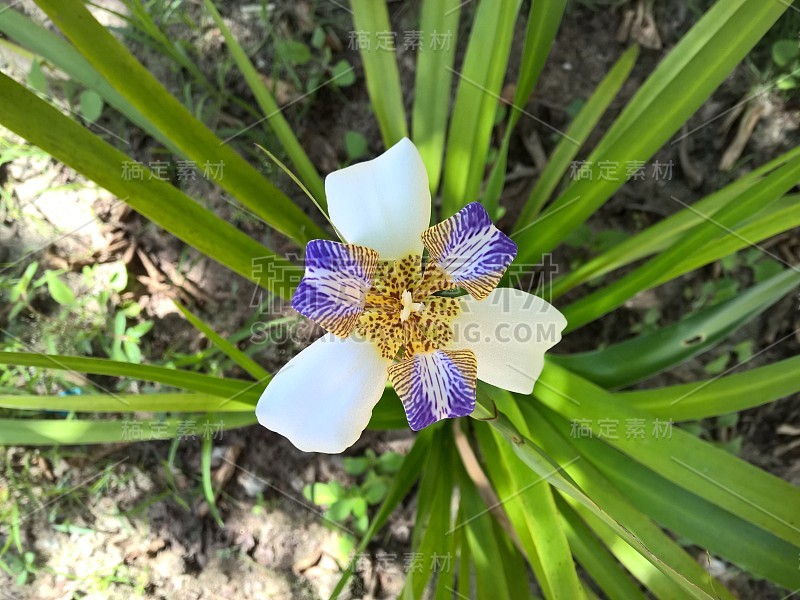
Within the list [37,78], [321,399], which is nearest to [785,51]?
[321,399]

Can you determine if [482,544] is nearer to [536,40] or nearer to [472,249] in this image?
[472,249]

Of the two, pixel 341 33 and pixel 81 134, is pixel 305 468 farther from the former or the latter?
pixel 341 33

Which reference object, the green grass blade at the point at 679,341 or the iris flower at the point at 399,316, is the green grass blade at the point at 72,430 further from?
the green grass blade at the point at 679,341

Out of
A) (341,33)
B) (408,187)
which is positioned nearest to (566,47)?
(341,33)

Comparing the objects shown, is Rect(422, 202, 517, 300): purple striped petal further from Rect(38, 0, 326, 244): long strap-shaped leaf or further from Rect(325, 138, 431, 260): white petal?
Rect(38, 0, 326, 244): long strap-shaped leaf

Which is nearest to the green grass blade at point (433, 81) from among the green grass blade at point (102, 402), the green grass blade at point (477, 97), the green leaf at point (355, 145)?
the green grass blade at point (477, 97)

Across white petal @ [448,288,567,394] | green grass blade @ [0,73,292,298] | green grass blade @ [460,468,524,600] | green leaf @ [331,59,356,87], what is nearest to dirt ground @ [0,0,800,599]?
green leaf @ [331,59,356,87]
